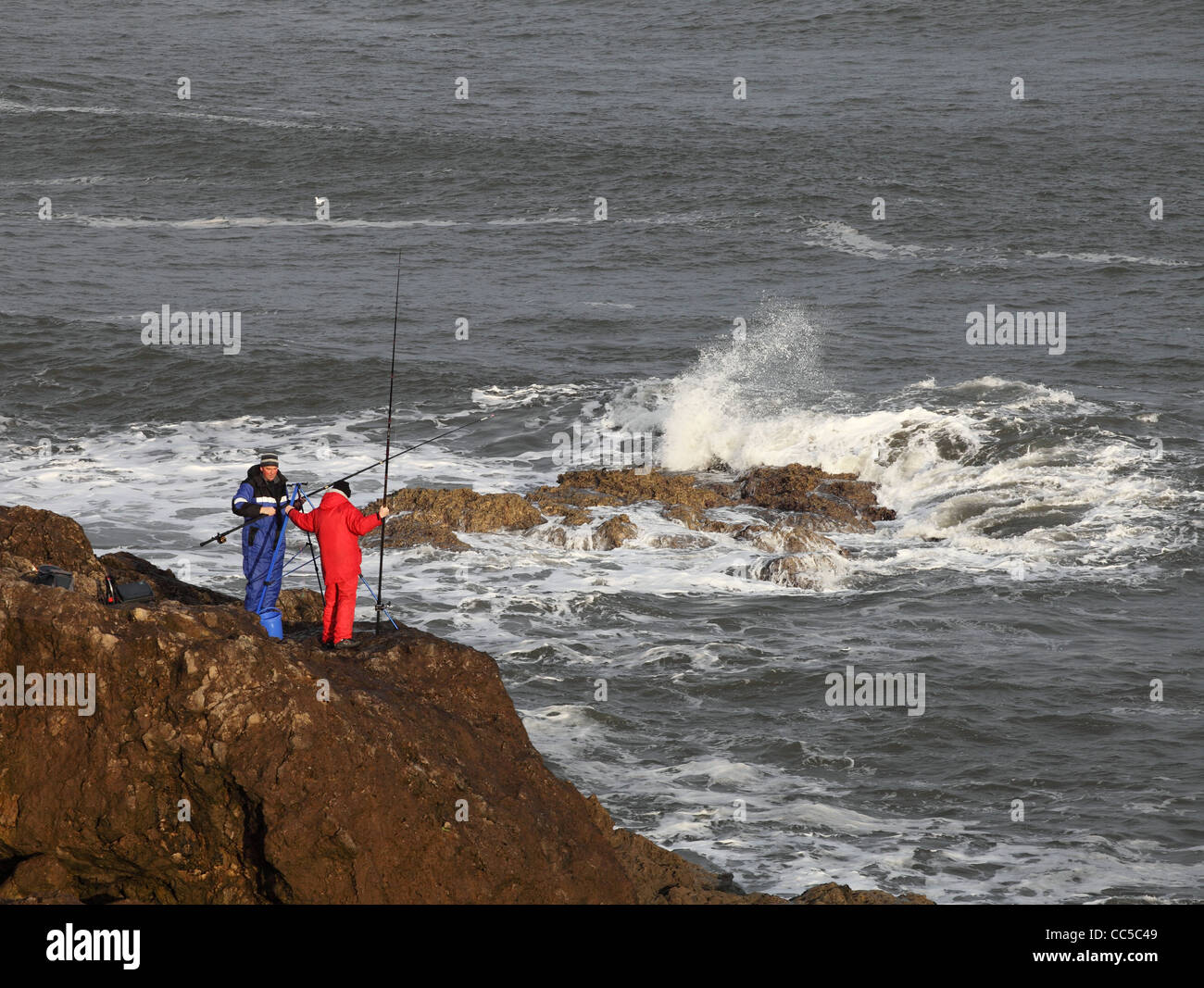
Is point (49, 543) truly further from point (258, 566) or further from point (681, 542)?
point (681, 542)

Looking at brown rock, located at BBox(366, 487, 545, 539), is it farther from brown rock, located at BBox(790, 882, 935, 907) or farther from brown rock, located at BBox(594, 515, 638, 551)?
brown rock, located at BBox(790, 882, 935, 907)

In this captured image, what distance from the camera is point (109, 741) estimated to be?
20.6 ft

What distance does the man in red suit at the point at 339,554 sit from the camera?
766 cm

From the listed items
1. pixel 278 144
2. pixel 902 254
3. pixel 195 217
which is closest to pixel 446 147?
pixel 278 144

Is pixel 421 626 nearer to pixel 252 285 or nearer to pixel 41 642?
pixel 41 642

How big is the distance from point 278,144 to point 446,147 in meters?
4.51

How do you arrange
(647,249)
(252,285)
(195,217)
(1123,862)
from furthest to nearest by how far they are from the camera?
(195,217), (647,249), (252,285), (1123,862)

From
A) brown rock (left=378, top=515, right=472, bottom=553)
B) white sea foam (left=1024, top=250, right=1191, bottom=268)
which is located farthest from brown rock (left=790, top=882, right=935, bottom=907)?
white sea foam (left=1024, top=250, right=1191, bottom=268)

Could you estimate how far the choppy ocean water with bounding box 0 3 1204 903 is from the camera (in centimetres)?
1074

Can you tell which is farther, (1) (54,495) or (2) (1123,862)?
(1) (54,495)

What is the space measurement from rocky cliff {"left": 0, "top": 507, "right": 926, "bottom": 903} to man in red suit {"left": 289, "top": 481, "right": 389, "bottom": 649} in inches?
44.9

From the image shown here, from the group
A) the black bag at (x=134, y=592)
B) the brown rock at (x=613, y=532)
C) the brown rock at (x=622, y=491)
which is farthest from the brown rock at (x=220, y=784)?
the brown rock at (x=622, y=491)

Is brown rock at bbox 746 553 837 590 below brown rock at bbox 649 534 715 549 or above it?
below

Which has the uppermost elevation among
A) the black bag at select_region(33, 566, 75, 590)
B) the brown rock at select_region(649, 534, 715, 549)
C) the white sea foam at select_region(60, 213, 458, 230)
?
the white sea foam at select_region(60, 213, 458, 230)
